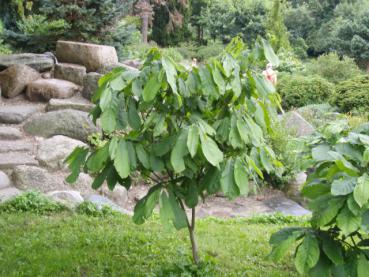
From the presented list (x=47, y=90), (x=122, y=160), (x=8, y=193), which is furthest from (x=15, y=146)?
(x=122, y=160)

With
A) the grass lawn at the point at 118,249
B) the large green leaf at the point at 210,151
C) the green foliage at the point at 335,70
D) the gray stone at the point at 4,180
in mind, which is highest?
the large green leaf at the point at 210,151

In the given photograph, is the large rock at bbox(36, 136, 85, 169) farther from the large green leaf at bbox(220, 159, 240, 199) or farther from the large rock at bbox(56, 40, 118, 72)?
the large green leaf at bbox(220, 159, 240, 199)

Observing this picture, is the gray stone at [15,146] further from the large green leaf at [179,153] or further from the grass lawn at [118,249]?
the large green leaf at [179,153]

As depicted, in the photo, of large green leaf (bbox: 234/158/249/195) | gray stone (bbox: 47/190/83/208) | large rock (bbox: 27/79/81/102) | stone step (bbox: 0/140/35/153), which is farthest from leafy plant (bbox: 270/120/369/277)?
large rock (bbox: 27/79/81/102)

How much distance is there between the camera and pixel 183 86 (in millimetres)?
2730

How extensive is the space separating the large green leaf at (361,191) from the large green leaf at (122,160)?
3.69 feet

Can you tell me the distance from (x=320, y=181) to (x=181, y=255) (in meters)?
1.72

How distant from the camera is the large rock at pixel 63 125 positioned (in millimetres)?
7484

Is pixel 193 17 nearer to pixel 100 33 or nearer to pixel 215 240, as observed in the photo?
pixel 100 33

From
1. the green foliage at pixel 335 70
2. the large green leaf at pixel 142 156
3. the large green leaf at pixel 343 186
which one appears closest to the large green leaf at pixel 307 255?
the large green leaf at pixel 343 186

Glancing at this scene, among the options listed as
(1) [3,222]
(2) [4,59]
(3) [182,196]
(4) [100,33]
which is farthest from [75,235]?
(4) [100,33]

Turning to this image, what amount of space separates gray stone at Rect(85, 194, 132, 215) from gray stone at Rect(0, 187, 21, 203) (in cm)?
86

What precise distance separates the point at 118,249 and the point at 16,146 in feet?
12.0

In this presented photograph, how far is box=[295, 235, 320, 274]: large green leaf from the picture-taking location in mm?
2256
